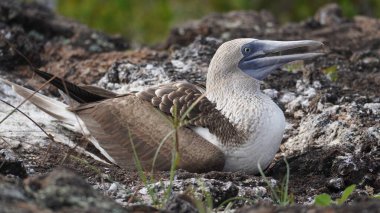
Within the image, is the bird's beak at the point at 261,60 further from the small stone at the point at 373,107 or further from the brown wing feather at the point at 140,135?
the small stone at the point at 373,107

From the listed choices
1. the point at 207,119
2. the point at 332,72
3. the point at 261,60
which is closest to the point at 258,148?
the point at 207,119

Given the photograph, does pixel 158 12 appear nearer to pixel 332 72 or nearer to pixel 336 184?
pixel 332 72

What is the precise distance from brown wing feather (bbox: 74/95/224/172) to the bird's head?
1.61 feet

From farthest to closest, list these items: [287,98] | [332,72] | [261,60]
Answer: [332,72]
[287,98]
[261,60]

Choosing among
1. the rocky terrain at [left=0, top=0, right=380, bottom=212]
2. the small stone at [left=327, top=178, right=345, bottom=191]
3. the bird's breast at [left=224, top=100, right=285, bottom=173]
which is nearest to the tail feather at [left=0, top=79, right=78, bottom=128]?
the rocky terrain at [left=0, top=0, right=380, bottom=212]

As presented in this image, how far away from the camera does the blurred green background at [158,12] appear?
15.9 m

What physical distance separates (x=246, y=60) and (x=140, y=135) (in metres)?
0.90

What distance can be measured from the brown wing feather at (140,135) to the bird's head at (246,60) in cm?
49

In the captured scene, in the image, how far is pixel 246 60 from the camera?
7.30 metres

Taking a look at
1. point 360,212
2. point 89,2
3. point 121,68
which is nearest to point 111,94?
point 121,68

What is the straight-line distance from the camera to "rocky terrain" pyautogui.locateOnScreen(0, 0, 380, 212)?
17.7ft

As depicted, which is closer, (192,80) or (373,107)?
(373,107)

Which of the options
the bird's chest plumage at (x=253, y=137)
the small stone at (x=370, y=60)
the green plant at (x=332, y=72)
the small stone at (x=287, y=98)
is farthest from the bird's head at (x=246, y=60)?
the small stone at (x=370, y=60)

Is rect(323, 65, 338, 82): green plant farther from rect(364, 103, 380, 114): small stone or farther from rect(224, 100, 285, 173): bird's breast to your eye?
rect(224, 100, 285, 173): bird's breast
